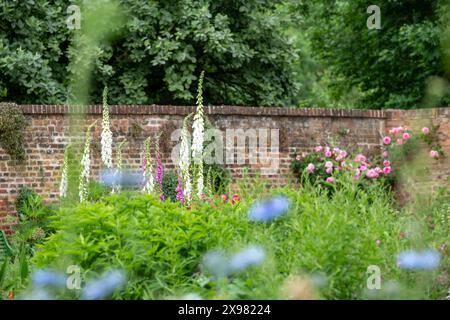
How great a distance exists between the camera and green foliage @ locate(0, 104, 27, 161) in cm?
1169

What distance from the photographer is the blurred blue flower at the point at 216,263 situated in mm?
4414

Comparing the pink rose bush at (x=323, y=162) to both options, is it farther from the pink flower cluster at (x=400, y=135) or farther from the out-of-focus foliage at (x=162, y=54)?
the out-of-focus foliage at (x=162, y=54)

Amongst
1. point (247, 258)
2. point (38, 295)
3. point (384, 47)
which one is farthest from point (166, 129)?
point (247, 258)

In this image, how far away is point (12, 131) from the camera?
11773mm

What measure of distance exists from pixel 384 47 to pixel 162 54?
16.5 ft

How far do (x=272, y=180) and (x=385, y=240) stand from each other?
27.5 ft

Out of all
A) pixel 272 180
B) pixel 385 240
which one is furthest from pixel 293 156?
pixel 385 240

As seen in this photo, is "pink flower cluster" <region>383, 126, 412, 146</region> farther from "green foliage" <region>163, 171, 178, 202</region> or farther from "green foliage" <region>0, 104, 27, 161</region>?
"green foliage" <region>0, 104, 27, 161</region>

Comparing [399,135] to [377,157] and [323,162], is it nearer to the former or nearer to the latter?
[377,157]

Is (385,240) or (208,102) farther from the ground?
(208,102)

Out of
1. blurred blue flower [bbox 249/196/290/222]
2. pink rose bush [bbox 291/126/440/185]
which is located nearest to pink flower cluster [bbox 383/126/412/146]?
pink rose bush [bbox 291/126/440/185]

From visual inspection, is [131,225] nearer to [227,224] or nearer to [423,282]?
[227,224]
